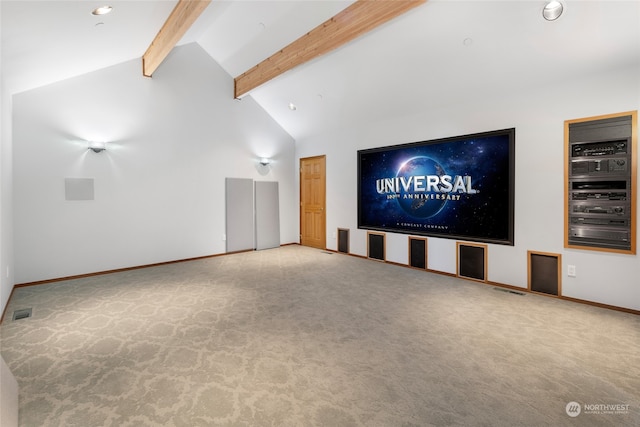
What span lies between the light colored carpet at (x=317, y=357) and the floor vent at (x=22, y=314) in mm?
87

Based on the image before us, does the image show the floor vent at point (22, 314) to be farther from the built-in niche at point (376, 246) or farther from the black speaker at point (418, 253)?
the black speaker at point (418, 253)

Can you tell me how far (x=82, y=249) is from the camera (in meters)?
4.80

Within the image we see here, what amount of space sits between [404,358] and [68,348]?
114 inches

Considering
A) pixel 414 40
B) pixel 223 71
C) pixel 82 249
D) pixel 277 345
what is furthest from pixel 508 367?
pixel 223 71

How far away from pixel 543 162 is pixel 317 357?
149 inches

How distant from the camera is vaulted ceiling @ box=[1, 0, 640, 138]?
9.86 ft

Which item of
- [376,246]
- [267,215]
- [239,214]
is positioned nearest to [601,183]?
[376,246]

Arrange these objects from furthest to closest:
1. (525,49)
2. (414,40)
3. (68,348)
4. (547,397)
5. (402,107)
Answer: (402,107) < (414,40) < (525,49) < (68,348) < (547,397)

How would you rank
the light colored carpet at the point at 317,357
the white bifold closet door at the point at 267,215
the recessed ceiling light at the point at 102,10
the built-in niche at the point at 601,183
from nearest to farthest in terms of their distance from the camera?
the light colored carpet at the point at 317,357, the recessed ceiling light at the point at 102,10, the built-in niche at the point at 601,183, the white bifold closet door at the point at 267,215

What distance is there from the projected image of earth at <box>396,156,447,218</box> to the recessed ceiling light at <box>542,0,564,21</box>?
2.30 meters

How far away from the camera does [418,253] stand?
17.5 ft

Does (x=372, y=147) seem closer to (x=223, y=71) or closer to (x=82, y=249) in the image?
(x=223, y=71)

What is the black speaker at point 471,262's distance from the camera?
178 inches

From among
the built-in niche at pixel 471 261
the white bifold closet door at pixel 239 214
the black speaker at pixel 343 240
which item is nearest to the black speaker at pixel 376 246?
the black speaker at pixel 343 240
